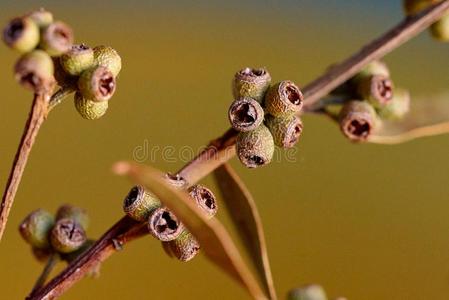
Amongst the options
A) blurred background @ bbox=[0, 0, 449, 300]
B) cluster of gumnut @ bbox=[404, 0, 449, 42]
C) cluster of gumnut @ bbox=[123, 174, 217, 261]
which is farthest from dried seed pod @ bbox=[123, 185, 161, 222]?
blurred background @ bbox=[0, 0, 449, 300]

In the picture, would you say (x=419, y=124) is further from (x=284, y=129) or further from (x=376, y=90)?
(x=284, y=129)

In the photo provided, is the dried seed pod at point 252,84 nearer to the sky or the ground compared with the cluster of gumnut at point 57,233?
nearer to the sky

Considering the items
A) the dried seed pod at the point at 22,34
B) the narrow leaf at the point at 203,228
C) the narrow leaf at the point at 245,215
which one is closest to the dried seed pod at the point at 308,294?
the narrow leaf at the point at 245,215

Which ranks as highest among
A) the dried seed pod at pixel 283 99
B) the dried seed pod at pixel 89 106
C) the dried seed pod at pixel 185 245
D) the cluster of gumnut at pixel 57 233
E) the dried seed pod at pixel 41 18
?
the dried seed pod at pixel 283 99

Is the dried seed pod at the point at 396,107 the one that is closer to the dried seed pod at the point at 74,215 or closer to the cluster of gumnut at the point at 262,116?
the cluster of gumnut at the point at 262,116

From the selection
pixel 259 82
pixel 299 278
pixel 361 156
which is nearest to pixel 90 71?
pixel 259 82
